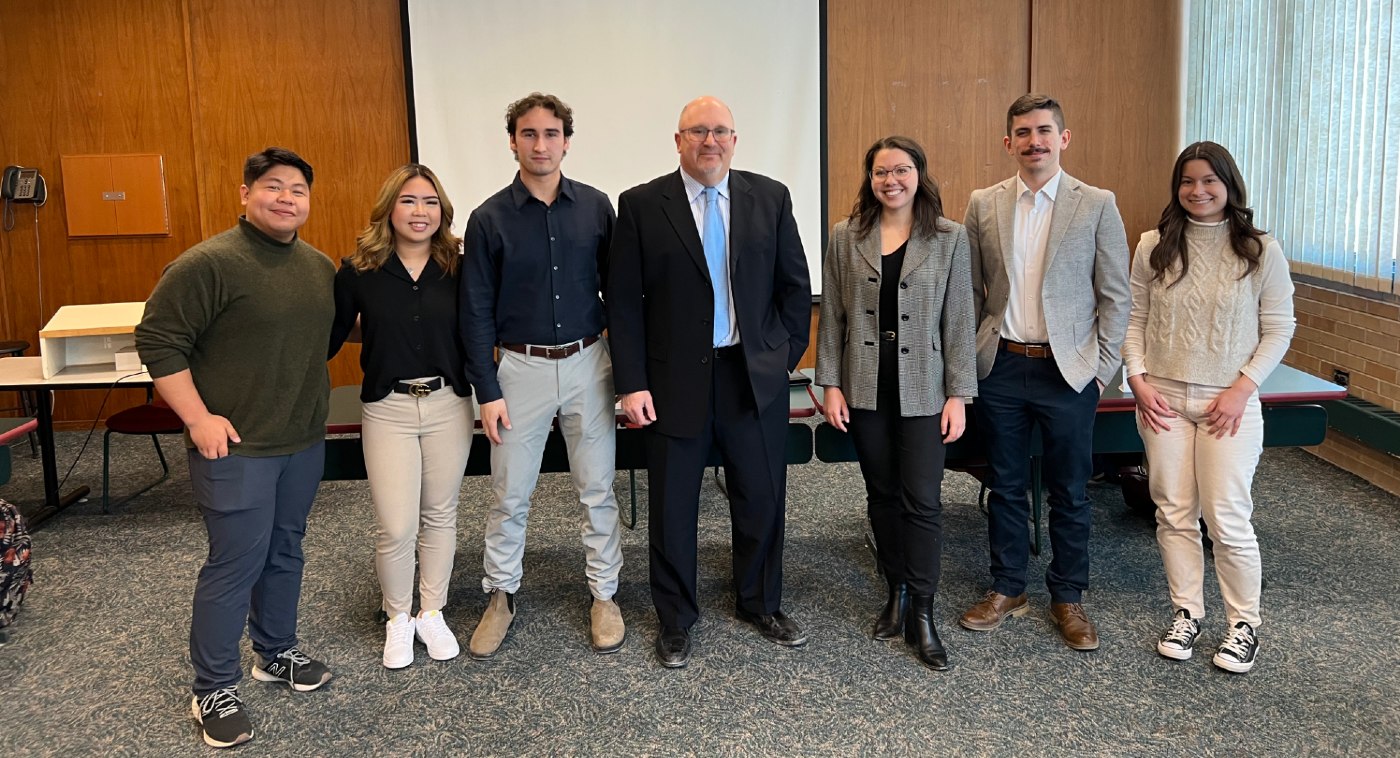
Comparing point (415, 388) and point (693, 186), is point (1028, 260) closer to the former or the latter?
point (693, 186)

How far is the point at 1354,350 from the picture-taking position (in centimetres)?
459

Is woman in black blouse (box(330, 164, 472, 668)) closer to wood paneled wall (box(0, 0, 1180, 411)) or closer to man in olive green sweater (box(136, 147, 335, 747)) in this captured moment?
man in olive green sweater (box(136, 147, 335, 747))

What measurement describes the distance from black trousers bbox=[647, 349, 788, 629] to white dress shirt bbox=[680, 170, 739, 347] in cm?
7

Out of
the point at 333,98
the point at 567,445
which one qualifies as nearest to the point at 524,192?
the point at 567,445

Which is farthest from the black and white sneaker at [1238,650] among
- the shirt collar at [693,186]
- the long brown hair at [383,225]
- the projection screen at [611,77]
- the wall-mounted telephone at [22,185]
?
the wall-mounted telephone at [22,185]

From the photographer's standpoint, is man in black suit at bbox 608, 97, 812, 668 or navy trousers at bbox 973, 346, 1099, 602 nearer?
man in black suit at bbox 608, 97, 812, 668

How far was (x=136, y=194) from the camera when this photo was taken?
19.4ft

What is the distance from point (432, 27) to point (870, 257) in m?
4.02

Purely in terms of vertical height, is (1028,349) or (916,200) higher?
(916,200)

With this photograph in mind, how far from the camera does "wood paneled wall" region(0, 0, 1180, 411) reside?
5777 millimetres

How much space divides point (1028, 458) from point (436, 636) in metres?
1.83

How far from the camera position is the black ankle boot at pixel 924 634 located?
2.80 metres

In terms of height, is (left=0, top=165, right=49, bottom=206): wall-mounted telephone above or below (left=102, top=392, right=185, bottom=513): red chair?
above

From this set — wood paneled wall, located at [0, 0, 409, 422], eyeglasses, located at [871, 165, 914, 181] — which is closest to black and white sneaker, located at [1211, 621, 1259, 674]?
eyeglasses, located at [871, 165, 914, 181]
